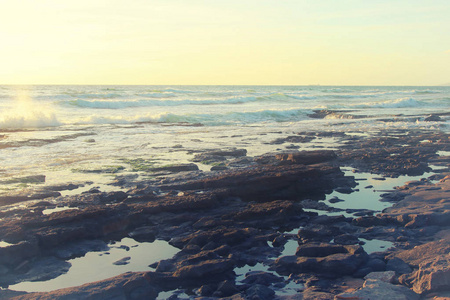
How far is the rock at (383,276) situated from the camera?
5441 mm

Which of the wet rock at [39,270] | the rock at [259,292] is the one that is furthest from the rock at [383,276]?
the wet rock at [39,270]

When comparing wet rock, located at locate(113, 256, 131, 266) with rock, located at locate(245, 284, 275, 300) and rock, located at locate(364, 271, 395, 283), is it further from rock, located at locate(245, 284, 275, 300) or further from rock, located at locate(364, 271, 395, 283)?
rock, located at locate(364, 271, 395, 283)

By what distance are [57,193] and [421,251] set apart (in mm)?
7874

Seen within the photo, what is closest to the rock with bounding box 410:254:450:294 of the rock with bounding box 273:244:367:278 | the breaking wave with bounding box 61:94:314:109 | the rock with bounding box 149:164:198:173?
the rock with bounding box 273:244:367:278

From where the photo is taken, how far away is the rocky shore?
5.43m

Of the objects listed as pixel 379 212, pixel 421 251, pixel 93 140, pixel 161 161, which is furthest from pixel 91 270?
pixel 93 140

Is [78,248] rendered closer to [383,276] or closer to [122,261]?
[122,261]

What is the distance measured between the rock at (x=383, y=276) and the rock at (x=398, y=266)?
8.4 inches

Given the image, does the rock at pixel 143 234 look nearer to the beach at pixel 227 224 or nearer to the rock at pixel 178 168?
the beach at pixel 227 224

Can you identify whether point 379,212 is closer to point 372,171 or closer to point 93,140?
point 372,171

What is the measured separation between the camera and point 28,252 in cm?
658

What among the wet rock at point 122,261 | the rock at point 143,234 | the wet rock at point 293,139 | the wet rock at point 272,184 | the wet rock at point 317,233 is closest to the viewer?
the wet rock at point 122,261

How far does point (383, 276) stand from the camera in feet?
18.2

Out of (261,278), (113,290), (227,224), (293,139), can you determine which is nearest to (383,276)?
(261,278)
